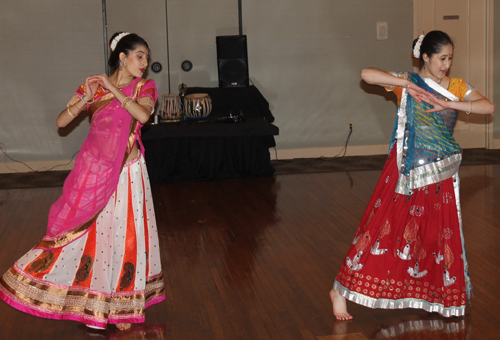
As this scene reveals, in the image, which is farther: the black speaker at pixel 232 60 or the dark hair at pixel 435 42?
the black speaker at pixel 232 60

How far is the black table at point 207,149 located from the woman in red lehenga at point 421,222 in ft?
11.0

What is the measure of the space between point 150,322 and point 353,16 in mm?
5340

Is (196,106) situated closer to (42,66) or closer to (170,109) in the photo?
(170,109)

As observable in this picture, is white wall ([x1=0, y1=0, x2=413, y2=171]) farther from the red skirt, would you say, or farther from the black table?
the red skirt

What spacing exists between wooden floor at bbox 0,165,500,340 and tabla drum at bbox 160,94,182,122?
81 cm

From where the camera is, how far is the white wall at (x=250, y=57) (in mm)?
6520

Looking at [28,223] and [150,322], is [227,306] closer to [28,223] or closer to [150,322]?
[150,322]

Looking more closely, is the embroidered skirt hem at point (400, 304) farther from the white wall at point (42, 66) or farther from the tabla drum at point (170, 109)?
the white wall at point (42, 66)

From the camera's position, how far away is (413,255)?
8.53 feet

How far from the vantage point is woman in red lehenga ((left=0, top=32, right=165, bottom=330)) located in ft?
8.34

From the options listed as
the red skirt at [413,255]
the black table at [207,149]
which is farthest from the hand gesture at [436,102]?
the black table at [207,149]

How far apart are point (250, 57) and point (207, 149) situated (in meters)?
1.58

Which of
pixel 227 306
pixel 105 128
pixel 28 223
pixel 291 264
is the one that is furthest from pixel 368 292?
pixel 28 223

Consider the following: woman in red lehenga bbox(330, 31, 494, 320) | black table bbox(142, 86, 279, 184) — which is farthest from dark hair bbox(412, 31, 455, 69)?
black table bbox(142, 86, 279, 184)
